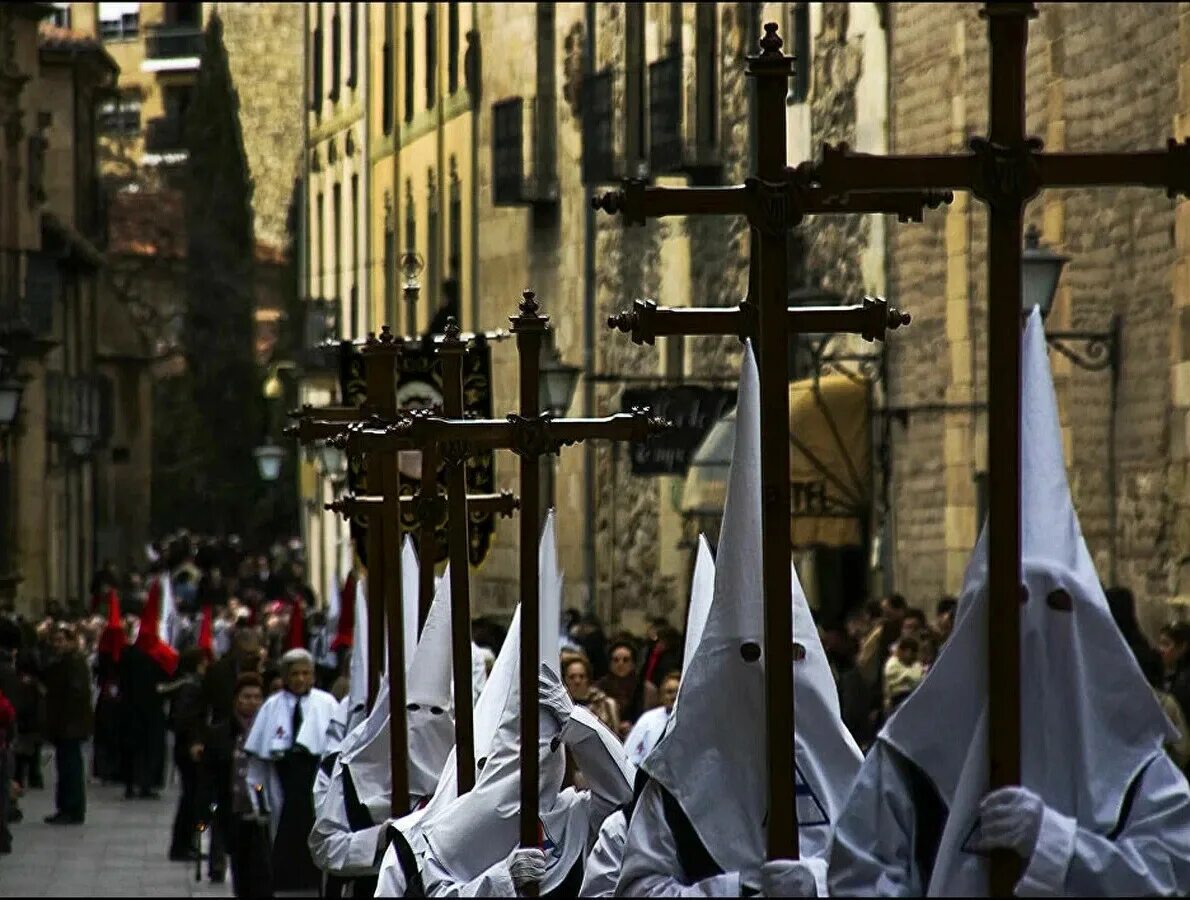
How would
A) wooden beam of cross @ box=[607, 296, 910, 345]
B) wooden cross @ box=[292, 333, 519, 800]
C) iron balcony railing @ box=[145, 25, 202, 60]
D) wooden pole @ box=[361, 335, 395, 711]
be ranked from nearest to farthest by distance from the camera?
wooden beam of cross @ box=[607, 296, 910, 345] < wooden cross @ box=[292, 333, 519, 800] < wooden pole @ box=[361, 335, 395, 711] < iron balcony railing @ box=[145, 25, 202, 60]

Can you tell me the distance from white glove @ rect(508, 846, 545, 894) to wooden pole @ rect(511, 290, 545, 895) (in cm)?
7

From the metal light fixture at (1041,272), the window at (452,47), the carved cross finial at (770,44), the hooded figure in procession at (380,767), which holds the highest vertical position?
the window at (452,47)

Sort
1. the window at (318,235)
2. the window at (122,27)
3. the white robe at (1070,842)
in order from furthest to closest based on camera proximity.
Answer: the window at (122,27), the window at (318,235), the white robe at (1070,842)

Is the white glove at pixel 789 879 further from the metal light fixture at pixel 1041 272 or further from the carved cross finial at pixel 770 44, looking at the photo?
the metal light fixture at pixel 1041 272

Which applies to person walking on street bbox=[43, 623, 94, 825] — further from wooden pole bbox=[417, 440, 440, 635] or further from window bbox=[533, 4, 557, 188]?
wooden pole bbox=[417, 440, 440, 635]

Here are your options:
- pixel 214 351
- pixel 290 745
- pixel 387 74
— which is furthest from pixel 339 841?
pixel 214 351

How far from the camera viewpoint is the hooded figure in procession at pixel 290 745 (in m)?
19.2

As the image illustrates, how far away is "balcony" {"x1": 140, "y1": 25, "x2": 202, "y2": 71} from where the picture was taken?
10325cm

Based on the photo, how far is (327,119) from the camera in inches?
2240

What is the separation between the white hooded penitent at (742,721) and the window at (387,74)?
137 feet

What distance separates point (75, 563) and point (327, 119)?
341 inches

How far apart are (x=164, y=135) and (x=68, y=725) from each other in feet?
248

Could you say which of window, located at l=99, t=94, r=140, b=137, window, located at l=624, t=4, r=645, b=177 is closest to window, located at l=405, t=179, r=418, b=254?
window, located at l=624, t=4, r=645, b=177

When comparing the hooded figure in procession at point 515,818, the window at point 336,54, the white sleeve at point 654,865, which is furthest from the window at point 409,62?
the white sleeve at point 654,865
